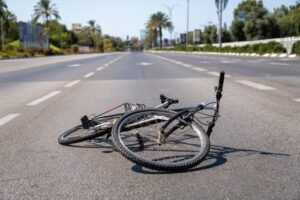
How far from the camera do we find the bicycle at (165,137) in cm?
448

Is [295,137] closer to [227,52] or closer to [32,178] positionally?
[32,178]

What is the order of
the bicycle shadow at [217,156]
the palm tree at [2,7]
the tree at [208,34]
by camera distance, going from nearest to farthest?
the bicycle shadow at [217,156] < the palm tree at [2,7] < the tree at [208,34]

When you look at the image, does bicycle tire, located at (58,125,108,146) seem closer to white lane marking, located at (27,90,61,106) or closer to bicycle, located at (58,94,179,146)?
bicycle, located at (58,94,179,146)

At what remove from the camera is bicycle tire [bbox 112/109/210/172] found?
4.42 meters

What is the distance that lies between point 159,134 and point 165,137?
0.07 m

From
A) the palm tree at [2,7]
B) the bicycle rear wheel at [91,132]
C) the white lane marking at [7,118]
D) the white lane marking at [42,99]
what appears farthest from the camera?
the palm tree at [2,7]

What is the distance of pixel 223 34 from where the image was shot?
435ft

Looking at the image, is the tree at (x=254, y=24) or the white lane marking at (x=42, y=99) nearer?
the white lane marking at (x=42, y=99)

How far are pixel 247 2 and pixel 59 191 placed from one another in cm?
12175

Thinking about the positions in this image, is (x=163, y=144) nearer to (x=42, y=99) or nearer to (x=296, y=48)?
(x=42, y=99)

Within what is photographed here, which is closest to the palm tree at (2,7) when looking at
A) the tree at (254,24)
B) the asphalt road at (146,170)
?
the tree at (254,24)

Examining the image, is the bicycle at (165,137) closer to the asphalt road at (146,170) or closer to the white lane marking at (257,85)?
the asphalt road at (146,170)

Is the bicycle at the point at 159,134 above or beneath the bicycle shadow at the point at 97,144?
above

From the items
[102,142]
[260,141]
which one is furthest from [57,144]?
[260,141]
